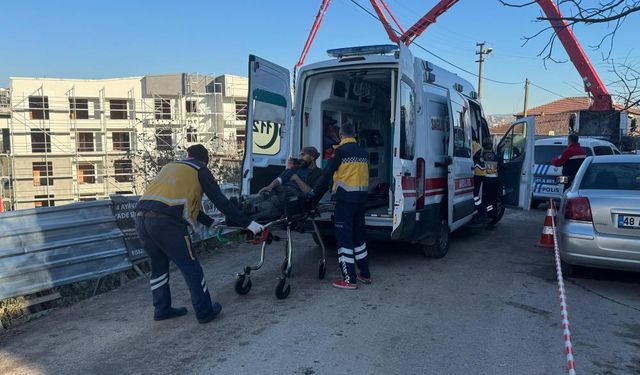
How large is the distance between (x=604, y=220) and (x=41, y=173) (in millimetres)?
37166

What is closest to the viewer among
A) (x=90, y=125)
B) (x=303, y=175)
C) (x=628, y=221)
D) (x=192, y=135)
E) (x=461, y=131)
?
(x=628, y=221)

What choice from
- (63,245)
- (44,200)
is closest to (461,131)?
(63,245)

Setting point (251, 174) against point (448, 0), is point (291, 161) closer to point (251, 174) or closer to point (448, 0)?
point (251, 174)

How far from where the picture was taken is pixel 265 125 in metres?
6.20

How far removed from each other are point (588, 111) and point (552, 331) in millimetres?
16180

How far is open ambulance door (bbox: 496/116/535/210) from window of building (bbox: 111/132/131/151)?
34.2 metres

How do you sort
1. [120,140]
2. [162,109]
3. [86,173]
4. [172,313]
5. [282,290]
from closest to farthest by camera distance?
1. [172,313]
2. [282,290]
3. [86,173]
4. [162,109]
5. [120,140]

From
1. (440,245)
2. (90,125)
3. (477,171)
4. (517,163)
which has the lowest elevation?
(440,245)

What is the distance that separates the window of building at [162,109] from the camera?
1447 inches

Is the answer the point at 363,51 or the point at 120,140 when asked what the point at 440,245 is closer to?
the point at 363,51

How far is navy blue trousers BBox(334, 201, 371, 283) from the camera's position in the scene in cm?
543

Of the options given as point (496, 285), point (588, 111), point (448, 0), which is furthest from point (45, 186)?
point (496, 285)

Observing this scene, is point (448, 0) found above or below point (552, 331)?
above

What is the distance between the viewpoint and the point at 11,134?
3303cm
